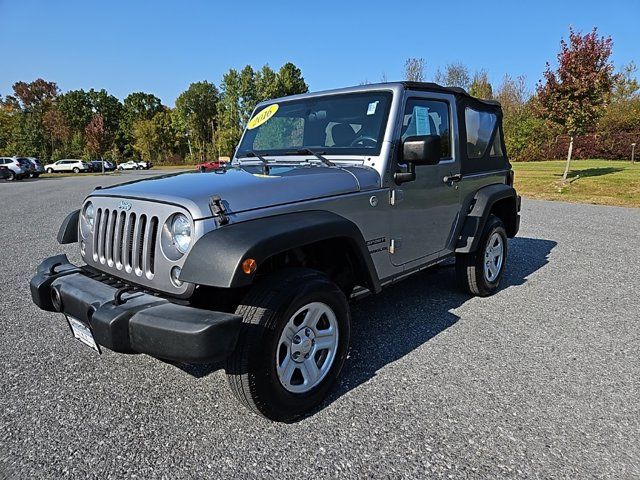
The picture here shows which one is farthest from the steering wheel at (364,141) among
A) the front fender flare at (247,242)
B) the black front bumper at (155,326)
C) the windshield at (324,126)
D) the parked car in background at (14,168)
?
the parked car in background at (14,168)

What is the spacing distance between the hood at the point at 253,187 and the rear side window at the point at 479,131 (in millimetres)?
1687

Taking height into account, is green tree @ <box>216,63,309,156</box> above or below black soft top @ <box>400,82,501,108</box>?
above

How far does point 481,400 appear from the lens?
2.75m

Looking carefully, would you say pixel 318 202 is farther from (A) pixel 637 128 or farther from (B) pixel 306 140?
(A) pixel 637 128

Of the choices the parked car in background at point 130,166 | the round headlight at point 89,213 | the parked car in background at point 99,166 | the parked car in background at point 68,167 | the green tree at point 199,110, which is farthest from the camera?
the green tree at point 199,110

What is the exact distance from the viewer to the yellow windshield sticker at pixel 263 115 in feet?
13.3

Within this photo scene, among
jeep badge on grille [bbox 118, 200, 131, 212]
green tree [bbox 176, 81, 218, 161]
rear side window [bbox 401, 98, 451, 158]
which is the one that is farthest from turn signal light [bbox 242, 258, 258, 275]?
green tree [bbox 176, 81, 218, 161]

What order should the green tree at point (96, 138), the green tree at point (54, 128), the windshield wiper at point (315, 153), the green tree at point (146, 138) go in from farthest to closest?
the green tree at point (146, 138)
the green tree at point (54, 128)
the green tree at point (96, 138)
the windshield wiper at point (315, 153)

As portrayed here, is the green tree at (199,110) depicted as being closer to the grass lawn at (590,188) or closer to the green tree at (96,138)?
the green tree at (96,138)

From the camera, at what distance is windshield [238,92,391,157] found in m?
3.37

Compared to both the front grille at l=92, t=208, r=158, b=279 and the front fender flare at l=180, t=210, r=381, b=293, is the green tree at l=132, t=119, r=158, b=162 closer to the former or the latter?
the front grille at l=92, t=208, r=158, b=279

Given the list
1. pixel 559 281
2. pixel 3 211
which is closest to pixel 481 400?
pixel 559 281

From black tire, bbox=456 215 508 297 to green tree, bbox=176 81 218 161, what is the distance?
5704 centimetres

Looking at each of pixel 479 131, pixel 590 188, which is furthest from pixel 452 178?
pixel 590 188
